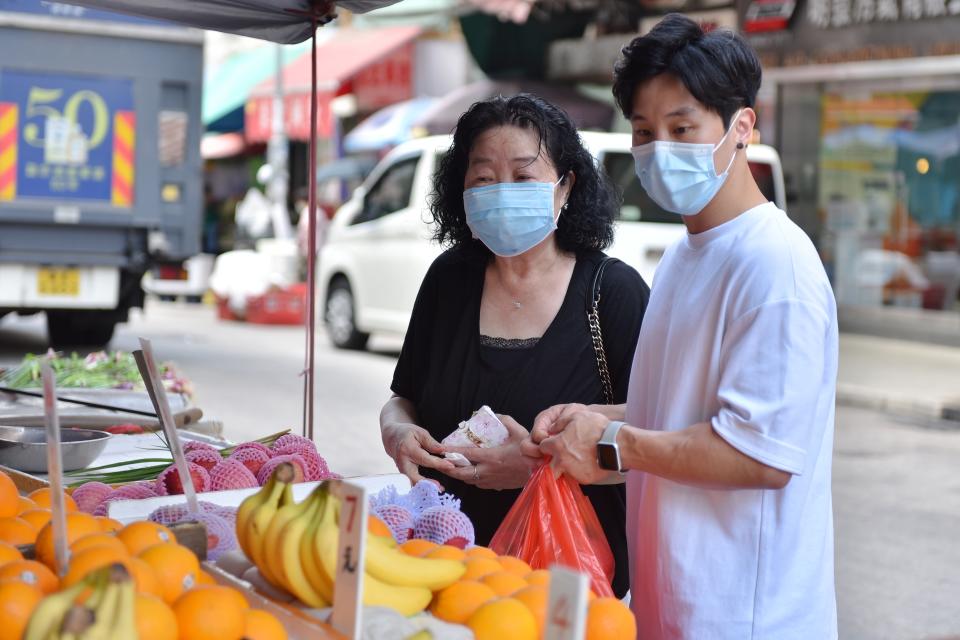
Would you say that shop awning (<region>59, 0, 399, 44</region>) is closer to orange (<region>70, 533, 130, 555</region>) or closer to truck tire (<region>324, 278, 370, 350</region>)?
orange (<region>70, 533, 130, 555</region>)

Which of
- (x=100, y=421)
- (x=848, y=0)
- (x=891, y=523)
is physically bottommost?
(x=891, y=523)

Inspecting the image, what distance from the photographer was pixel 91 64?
10.6 meters

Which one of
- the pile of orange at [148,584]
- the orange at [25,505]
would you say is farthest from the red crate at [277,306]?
the pile of orange at [148,584]

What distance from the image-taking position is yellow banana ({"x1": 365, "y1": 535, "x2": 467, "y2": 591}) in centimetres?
184

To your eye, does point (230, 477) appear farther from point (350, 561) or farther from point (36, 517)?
point (350, 561)

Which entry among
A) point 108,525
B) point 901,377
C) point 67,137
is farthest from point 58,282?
point 108,525

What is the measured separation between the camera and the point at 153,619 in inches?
62.4

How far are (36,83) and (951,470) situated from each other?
7801 mm

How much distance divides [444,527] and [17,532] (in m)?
0.74

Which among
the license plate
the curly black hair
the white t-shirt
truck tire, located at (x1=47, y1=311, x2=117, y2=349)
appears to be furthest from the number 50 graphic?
the white t-shirt

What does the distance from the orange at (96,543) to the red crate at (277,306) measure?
15115mm

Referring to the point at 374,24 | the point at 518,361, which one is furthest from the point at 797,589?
the point at 374,24

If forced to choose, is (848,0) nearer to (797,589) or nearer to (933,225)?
(933,225)

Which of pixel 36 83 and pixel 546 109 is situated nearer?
pixel 546 109
